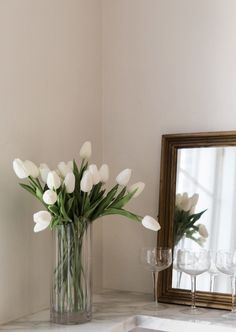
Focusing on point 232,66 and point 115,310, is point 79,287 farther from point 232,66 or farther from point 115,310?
point 232,66

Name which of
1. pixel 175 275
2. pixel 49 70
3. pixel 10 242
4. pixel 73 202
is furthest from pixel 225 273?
pixel 49 70

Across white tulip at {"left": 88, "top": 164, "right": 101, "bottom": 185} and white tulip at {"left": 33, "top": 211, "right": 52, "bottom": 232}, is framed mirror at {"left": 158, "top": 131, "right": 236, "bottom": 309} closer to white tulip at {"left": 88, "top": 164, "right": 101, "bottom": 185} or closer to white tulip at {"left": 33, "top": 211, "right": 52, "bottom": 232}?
white tulip at {"left": 88, "top": 164, "right": 101, "bottom": 185}

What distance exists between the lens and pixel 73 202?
70.0 inches

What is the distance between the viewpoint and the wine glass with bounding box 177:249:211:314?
1919 mm

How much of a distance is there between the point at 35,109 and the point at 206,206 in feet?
2.43

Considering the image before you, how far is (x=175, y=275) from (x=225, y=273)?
0.24 metres

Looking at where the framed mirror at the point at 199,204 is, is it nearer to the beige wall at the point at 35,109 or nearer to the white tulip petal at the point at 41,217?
the beige wall at the point at 35,109

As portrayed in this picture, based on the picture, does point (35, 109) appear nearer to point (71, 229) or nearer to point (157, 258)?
point (71, 229)

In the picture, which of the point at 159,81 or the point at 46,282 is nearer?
the point at 46,282

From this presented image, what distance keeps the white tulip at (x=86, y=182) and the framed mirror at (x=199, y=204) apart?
1.54ft

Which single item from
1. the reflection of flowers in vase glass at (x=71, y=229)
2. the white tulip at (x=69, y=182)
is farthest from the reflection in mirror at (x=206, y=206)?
the white tulip at (x=69, y=182)

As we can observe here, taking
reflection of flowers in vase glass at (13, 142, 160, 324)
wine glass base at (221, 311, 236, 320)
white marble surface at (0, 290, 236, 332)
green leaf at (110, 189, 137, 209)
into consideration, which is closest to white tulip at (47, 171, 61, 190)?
reflection of flowers in vase glass at (13, 142, 160, 324)

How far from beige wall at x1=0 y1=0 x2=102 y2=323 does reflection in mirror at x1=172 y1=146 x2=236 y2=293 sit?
41 centimetres

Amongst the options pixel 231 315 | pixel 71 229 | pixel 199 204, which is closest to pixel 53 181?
pixel 71 229
